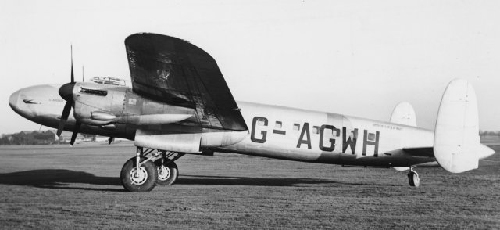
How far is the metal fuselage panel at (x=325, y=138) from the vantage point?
12914 mm

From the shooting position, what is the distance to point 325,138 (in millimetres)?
13156

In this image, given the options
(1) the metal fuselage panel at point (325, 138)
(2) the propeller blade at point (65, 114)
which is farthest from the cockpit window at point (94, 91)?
(1) the metal fuselage panel at point (325, 138)

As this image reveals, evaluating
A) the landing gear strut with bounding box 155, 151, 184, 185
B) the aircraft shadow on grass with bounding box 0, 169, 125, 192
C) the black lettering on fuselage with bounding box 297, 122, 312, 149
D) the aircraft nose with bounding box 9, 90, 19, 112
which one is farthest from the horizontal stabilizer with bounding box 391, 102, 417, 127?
the aircraft nose with bounding box 9, 90, 19, 112

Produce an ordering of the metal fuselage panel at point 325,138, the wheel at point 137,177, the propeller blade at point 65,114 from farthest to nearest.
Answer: the metal fuselage panel at point 325,138, the propeller blade at point 65,114, the wheel at point 137,177

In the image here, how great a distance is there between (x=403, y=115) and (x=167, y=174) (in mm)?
8234

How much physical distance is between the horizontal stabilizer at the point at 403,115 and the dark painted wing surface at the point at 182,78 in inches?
235

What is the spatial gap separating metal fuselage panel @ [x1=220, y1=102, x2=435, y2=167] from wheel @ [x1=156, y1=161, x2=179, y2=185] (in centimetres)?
219

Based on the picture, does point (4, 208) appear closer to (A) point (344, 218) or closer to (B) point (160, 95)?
(B) point (160, 95)

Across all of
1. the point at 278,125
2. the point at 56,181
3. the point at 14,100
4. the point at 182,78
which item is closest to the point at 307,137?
the point at 278,125

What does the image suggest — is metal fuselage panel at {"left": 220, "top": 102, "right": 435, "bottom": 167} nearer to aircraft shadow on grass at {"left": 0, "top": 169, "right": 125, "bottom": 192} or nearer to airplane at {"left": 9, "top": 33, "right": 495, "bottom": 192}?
airplane at {"left": 9, "top": 33, "right": 495, "bottom": 192}

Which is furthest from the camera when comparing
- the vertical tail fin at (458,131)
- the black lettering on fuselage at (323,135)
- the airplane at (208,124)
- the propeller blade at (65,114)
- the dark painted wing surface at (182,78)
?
the black lettering on fuselage at (323,135)

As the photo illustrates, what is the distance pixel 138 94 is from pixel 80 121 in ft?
5.41

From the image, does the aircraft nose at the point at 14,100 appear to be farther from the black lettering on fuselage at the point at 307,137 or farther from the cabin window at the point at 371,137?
the cabin window at the point at 371,137

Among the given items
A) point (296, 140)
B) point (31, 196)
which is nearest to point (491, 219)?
point (296, 140)
